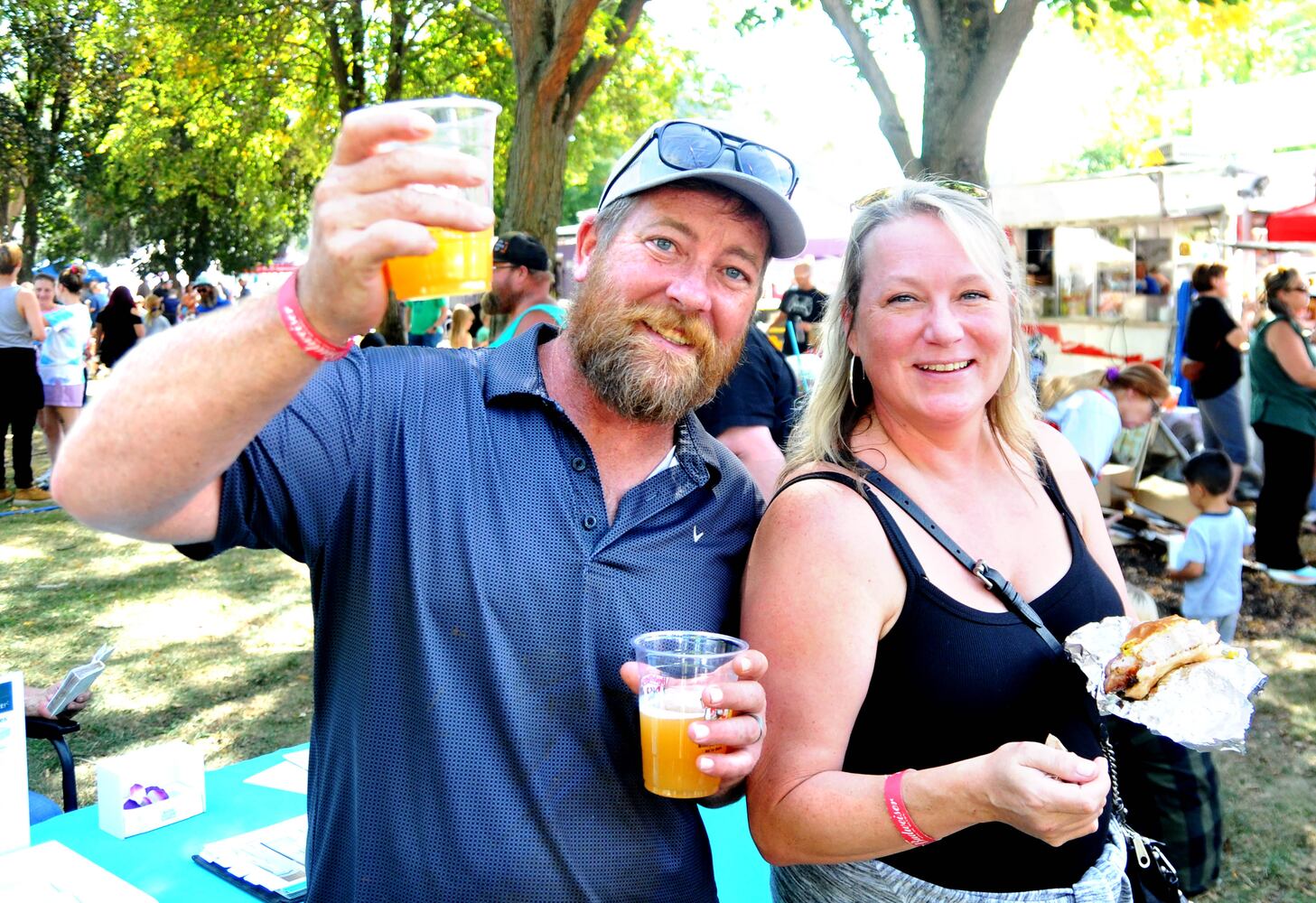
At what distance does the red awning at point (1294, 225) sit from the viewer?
10773 mm

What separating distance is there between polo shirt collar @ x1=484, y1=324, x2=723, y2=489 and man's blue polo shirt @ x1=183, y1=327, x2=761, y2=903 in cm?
1

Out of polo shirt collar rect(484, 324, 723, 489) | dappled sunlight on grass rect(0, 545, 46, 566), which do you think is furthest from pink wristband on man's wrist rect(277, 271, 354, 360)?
dappled sunlight on grass rect(0, 545, 46, 566)

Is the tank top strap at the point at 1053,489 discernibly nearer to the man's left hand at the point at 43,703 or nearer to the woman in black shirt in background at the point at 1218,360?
the man's left hand at the point at 43,703

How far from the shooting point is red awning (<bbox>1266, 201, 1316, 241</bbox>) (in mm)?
10773

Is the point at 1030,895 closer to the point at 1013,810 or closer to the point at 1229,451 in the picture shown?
the point at 1013,810

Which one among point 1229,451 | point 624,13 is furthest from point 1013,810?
point 624,13

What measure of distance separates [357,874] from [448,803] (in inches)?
7.4

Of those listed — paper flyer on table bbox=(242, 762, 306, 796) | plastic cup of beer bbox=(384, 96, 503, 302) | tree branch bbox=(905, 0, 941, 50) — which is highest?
tree branch bbox=(905, 0, 941, 50)

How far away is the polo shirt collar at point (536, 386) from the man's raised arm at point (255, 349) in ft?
1.82

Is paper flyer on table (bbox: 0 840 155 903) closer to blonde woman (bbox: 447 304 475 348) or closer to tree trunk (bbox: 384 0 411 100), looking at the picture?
blonde woman (bbox: 447 304 475 348)

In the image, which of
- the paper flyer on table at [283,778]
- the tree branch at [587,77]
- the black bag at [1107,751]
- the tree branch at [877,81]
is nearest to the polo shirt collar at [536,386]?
the black bag at [1107,751]

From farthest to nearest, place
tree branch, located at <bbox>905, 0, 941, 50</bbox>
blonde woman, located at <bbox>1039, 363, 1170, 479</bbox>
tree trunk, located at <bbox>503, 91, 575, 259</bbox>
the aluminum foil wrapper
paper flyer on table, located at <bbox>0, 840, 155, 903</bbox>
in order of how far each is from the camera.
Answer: tree trunk, located at <bbox>503, 91, 575, 259</bbox>
blonde woman, located at <bbox>1039, 363, 1170, 479</bbox>
tree branch, located at <bbox>905, 0, 941, 50</bbox>
paper flyer on table, located at <bbox>0, 840, 155, 903</bbox>
the aluminum foil wrapper

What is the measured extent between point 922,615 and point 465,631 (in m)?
0.74

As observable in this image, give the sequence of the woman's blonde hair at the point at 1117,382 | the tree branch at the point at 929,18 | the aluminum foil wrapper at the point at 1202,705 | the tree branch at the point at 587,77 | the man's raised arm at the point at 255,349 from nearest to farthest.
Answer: the man's raised arm at the point at 255,349 < the aluminum foil wrapper at the point at 1202,705 < the tree branch at the point at 929,18 < the woman's blonde hair at the point at 1117,382 < the tree branch at the point at 587,77
